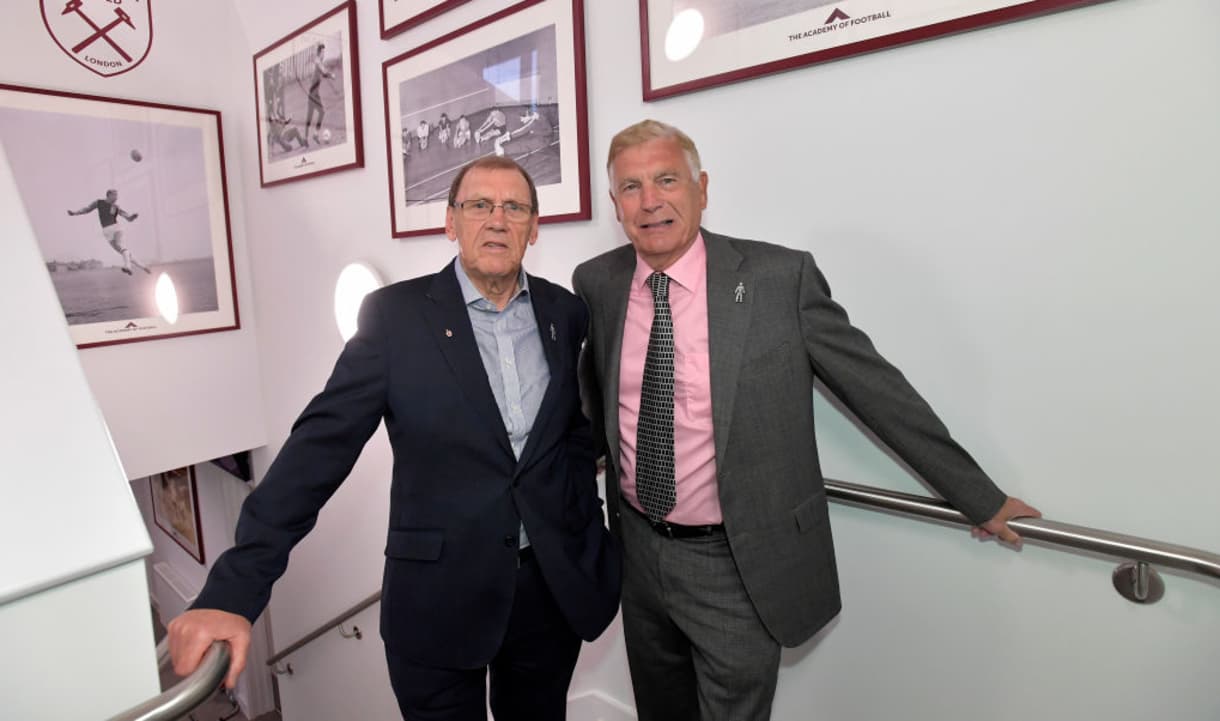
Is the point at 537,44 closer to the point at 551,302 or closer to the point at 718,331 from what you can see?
the point at 551,302

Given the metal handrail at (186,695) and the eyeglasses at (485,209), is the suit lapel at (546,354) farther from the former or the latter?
the metal handrail at (186,695)

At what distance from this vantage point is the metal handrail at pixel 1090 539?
116 centimetres

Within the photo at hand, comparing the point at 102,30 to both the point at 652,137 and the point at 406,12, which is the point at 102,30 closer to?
the point at 406,12

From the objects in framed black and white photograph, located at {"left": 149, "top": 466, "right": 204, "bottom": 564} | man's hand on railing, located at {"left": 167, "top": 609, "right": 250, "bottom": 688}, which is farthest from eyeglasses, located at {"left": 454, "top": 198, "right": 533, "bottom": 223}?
framed black and white photograph, located at {"left": 149, "top": 466, "right": 204, "bottom": 564}

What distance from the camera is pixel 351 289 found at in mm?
3270

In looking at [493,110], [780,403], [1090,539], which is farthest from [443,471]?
[493,110]

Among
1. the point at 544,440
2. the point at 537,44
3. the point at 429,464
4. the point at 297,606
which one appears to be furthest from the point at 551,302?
the point at 297,606

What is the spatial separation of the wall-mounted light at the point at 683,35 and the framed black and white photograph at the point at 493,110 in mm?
378

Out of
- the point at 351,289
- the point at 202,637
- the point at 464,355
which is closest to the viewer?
the point at 202,637

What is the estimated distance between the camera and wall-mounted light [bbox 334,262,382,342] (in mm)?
3189

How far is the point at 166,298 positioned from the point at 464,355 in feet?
11.6

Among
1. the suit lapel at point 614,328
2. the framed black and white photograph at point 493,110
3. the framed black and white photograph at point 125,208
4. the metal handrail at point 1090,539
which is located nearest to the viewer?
the metal handrail at point 1090,539

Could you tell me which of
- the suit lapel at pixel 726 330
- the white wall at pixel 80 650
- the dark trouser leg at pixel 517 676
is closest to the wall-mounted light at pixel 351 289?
the dark trouser leg at pixel 517 676

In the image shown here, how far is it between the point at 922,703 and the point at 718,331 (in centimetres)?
106
